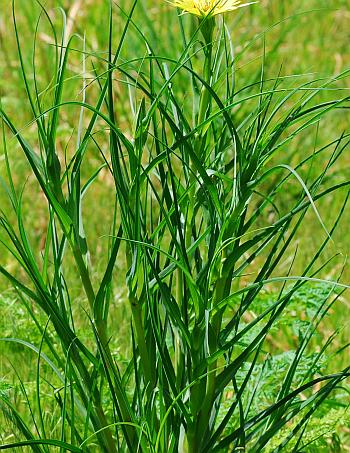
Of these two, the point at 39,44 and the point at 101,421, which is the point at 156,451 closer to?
the point at 101,421

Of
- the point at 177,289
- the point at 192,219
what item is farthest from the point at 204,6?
the point at 177,289

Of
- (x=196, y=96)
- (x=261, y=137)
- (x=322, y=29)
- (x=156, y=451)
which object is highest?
(x=322, y=29)

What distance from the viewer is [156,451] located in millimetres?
1463

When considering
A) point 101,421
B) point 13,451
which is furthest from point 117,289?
point 101,421

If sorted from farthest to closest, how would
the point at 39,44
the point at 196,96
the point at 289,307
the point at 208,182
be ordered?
the point at 39,44, the point at 289,307, the point at 196,96, the point at 208,182

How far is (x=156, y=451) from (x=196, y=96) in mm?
556

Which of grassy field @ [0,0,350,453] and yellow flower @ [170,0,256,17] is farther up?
yellow flower @ [170,0,256,17]

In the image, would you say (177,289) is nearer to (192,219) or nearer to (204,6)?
(192,219)

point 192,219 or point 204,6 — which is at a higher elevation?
point 204,6

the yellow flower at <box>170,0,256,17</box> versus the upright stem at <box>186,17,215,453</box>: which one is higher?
the yellow flower at <box>170,0,256,17</box>

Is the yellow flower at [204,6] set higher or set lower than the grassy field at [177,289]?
higher

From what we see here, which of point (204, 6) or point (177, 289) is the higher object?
point (204, 6)

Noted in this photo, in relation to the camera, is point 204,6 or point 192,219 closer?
point 204,6

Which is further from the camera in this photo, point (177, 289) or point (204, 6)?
point (177, 289)
